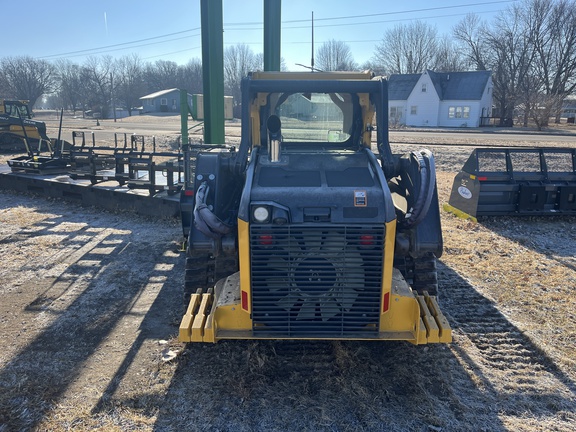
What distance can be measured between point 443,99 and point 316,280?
47.0m

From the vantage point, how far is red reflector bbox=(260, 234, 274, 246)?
376 cm

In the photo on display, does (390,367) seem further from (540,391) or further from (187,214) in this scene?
(187,214)

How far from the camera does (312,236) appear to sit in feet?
12.3

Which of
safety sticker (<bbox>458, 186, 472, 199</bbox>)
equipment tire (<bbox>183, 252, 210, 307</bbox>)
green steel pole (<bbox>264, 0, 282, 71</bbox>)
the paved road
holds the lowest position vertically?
equipment tire (<bbox>183, 252, 210, 307</bbox>)

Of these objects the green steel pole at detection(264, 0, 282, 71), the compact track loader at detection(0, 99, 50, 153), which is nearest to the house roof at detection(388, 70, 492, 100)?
the compact track loader at detection(0, 99, 50, 153)

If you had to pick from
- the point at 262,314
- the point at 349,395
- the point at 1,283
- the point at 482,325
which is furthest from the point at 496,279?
the point at 1,283

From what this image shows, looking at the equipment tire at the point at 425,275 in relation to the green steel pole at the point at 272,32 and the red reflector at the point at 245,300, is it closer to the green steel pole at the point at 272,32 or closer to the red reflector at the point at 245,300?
the red reflector at the point at 245,300

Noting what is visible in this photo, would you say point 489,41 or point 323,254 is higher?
point 489,41

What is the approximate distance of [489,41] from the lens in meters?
52.9

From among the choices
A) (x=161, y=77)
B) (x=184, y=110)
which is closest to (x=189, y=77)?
(x=161, y=77)

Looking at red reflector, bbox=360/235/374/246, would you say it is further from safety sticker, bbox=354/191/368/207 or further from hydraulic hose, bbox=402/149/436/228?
hydraulic hose, bbox=402/149/436/228

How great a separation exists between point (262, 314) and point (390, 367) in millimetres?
1291

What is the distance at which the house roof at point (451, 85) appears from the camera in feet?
148

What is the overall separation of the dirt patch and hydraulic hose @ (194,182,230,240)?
1.16 m
